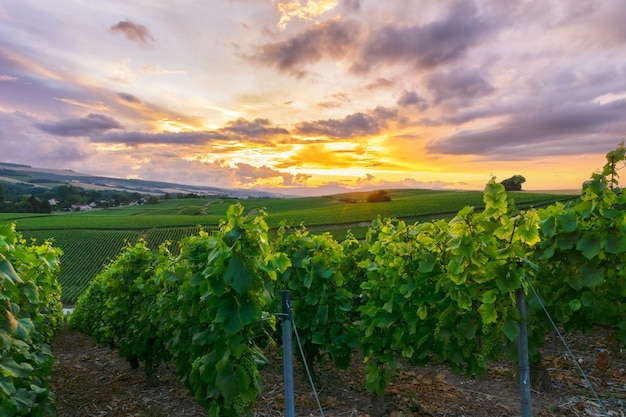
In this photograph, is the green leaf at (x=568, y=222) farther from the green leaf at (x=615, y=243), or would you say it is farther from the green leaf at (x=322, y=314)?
the green leaf at (x=322, y=314)

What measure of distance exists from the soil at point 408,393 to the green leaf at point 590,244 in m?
2.24

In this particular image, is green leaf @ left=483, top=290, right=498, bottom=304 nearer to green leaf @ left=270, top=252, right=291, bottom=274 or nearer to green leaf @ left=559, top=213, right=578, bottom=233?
green leaf @ left=559, top=213, right=578, bottom=233

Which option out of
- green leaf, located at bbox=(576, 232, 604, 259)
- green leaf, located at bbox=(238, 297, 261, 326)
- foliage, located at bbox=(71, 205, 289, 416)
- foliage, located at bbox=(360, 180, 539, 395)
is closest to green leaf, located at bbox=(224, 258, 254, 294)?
foliage, located at bbox=(71, 205, 289, 416)

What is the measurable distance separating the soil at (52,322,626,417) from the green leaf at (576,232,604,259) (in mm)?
2244

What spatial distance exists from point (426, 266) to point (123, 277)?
6306 mm

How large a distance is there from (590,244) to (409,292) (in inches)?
86.5

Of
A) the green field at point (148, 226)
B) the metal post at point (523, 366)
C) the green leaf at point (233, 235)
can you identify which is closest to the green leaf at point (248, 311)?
the green leaf at point (233, 235)

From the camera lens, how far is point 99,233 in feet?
206

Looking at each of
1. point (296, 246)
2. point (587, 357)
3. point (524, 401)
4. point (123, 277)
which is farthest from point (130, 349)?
point (587, 357)

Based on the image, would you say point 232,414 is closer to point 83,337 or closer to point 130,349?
point 130,349

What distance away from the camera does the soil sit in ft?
17.5

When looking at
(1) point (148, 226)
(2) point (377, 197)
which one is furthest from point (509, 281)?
(2) point (377, 197)

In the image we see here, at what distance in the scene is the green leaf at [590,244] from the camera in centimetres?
445

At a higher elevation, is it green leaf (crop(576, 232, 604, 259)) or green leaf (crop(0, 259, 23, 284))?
green leaf (crop(576, 232, 604, 259))
